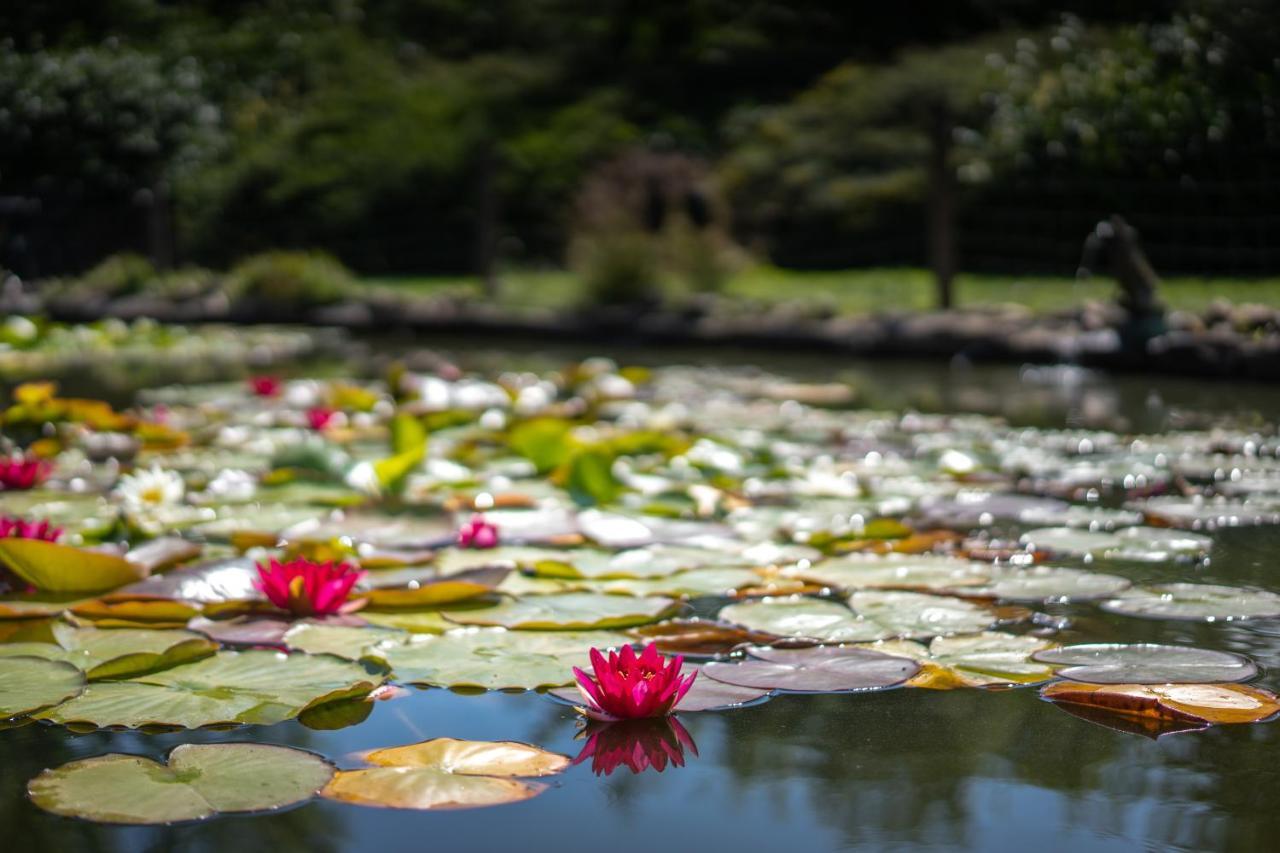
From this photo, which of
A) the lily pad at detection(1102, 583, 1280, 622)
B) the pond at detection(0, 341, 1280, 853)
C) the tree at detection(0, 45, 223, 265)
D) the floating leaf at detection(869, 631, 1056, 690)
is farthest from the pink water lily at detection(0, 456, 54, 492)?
the tree at detection(0, 45, 223, 265)

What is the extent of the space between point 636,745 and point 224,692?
1.56ft

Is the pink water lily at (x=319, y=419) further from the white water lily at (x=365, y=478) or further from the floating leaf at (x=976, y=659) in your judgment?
the floating leaf at (x=976, y=659)

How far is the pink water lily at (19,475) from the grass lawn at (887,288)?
521cm

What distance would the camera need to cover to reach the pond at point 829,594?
118 cm

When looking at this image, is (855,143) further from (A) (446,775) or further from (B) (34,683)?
(A) (446,775)

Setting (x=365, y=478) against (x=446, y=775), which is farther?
(x=365, y=478)

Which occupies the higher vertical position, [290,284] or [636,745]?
[290,284]

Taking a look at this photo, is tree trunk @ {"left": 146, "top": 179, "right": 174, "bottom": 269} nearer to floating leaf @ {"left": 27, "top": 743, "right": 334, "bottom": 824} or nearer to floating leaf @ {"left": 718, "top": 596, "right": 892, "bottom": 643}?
floating leaf @ {"left": 718, "top": 596, "right": 892, "bottom": 643}

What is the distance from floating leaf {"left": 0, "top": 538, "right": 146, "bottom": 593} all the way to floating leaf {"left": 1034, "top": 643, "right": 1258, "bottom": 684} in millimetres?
1268

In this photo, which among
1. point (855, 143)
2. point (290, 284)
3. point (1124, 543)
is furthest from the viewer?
point (855, 143)

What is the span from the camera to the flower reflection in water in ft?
4.35

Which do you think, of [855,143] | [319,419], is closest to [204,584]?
[319,419]

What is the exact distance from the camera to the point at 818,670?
1570 millimetres

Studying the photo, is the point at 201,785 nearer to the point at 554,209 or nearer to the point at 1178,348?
→ the point at 1178,348
